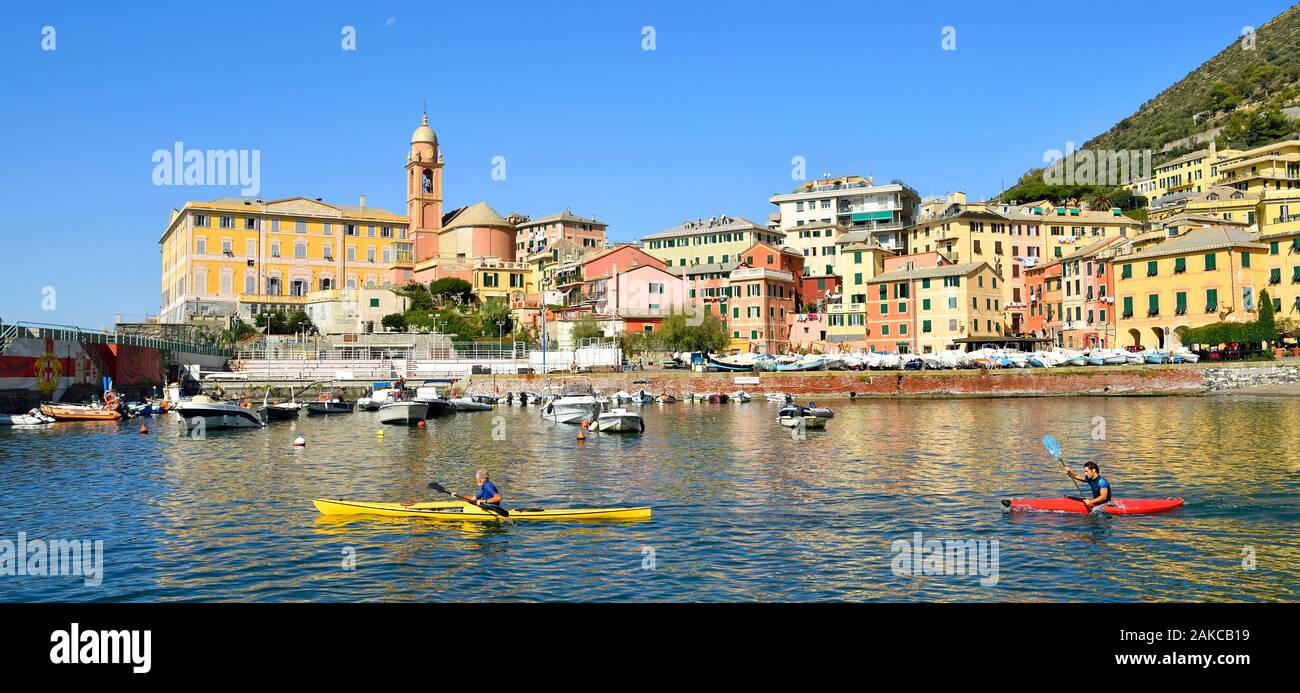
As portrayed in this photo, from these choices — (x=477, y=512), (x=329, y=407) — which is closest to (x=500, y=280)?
(x=329, y=407)

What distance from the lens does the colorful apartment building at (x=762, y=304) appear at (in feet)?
357

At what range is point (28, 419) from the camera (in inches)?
2271

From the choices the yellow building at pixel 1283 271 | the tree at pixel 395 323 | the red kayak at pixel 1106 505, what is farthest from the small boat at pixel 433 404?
the yellow building at pixel 1283 271

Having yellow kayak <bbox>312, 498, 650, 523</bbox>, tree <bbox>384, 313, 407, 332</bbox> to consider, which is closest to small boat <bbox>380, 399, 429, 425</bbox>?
yellow kayak <bbox>312, 498, 650, 523</bbox>

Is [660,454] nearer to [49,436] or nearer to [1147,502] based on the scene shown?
[1147,502]

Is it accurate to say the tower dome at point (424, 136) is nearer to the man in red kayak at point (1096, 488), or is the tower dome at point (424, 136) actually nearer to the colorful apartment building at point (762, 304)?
the colorful apartment building at point (762, 304)

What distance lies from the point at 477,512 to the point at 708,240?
10914 cm

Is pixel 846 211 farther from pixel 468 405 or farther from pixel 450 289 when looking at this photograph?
pixel 468 405

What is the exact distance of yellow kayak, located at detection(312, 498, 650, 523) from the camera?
24.7 meters

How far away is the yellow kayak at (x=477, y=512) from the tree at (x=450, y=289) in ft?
310

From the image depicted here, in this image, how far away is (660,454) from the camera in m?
41.5

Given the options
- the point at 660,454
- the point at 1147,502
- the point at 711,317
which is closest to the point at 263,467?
the point at 660,454

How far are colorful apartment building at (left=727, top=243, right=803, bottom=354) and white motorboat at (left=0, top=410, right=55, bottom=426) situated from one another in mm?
69070
